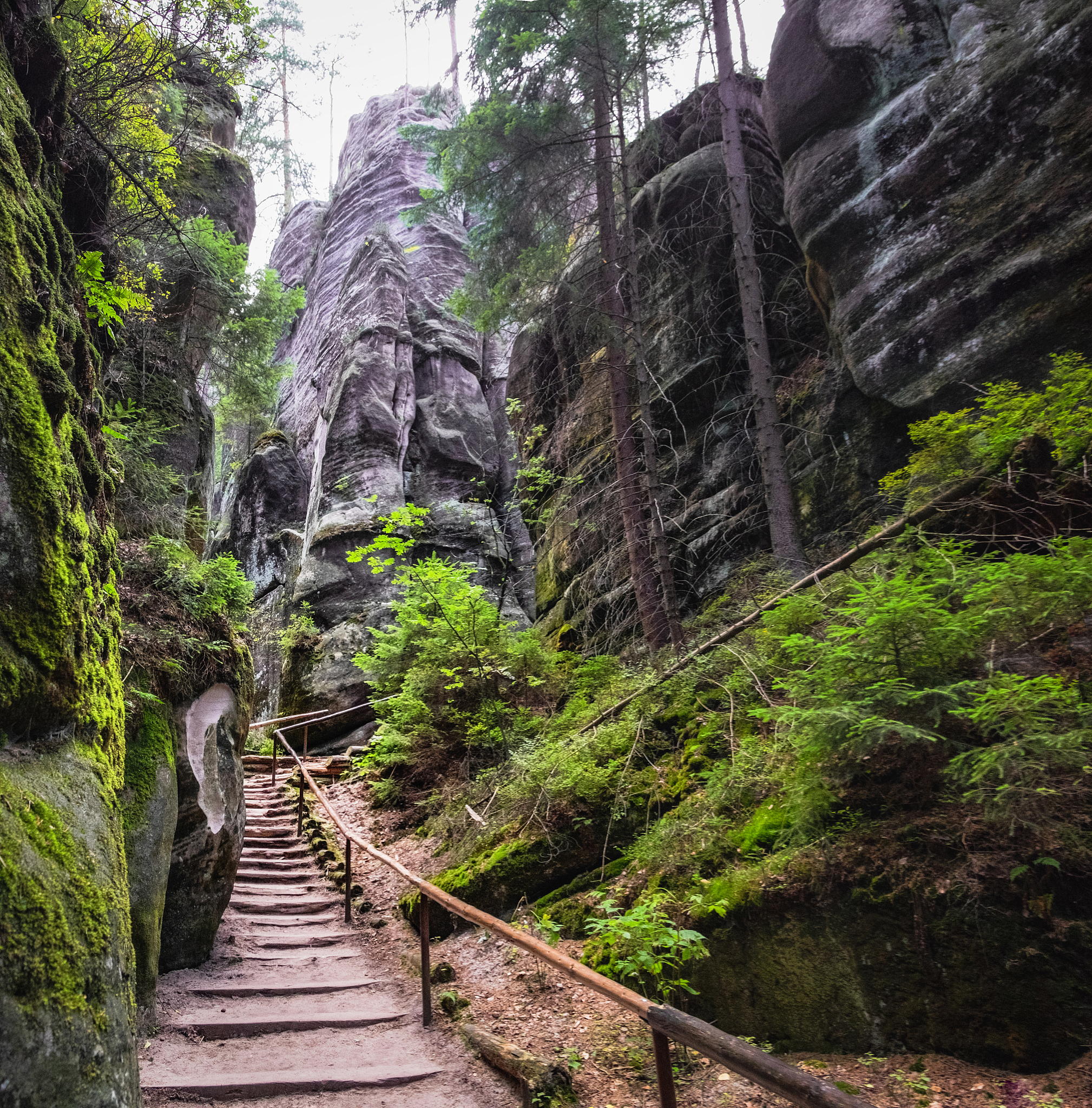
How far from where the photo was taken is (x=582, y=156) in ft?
37.2

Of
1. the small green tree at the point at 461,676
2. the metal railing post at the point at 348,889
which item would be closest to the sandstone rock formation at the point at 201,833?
the metal railing post at the point at 348,889

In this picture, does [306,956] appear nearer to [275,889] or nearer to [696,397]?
[275,889]

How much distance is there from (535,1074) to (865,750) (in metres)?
2.65

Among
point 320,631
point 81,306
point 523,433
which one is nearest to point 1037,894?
point 81,306

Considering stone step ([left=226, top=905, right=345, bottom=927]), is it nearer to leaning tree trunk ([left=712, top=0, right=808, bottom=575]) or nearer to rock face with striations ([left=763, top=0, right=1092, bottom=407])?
leaning tree trunk ([left=712, top=0, right=808, bottom=575])

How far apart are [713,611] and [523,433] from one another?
8083 millimetres

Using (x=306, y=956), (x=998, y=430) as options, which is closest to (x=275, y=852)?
(x=306, y=956)

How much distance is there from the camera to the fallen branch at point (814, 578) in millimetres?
5496

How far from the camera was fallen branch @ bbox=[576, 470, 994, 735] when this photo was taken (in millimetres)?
5496

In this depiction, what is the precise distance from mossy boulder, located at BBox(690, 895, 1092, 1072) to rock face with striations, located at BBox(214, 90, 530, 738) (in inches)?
499

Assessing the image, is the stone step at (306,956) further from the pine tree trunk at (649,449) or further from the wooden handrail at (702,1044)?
the pine tree trunk at (649,449)

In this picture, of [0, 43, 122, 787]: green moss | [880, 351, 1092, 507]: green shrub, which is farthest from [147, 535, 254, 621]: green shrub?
[880, 351, 1092, 507]: green shrub

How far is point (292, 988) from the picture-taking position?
222 inches

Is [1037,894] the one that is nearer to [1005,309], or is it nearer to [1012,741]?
[1012,741]
